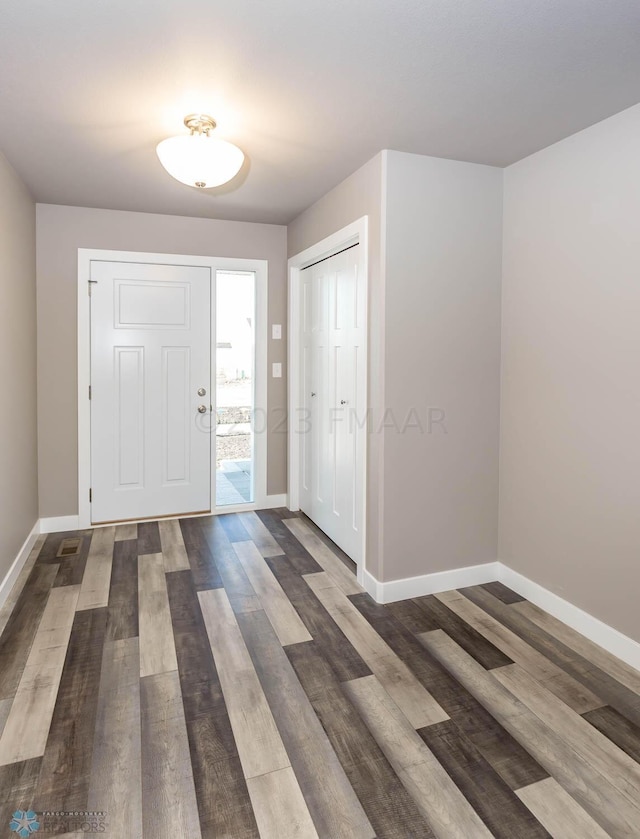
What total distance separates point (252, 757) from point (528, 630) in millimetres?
1509

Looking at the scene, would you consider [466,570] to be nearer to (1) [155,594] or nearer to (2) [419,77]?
(1) [155,594]

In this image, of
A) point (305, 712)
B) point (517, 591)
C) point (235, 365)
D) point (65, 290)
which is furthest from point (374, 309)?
point (65, 290)

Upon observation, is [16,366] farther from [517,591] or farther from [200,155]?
[517,591]

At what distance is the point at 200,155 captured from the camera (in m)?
2.28

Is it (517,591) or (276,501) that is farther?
(276,501)

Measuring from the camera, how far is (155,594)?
9.57 ft

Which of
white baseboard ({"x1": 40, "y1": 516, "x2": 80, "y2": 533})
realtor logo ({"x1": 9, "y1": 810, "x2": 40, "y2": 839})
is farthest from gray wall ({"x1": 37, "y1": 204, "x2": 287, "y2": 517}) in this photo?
realtor logo ({"x1": 9, "y1": 810, "x2": 40, "y2": 839})

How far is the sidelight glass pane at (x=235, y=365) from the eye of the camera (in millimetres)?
4418

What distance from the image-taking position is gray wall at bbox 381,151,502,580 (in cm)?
279

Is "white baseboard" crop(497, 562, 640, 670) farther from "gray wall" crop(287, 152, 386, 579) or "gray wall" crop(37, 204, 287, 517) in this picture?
"gray wall" crop(37, 204, 287, 517)

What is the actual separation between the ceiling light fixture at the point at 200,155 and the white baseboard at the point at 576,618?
264 centimetres

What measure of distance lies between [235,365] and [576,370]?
2.92 metres

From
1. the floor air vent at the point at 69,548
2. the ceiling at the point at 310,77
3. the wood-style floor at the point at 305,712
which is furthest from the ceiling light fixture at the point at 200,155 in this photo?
the floor air vent at the point at 69,548

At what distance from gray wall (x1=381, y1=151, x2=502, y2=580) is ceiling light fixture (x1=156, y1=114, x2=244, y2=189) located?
87 cm
